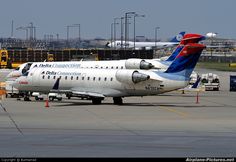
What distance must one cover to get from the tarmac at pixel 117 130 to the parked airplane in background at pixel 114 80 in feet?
3.62

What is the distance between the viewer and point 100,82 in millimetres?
47906

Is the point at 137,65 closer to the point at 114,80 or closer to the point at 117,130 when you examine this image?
the point at 114,80

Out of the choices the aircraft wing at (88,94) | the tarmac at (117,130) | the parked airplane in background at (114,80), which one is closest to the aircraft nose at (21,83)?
the parked airplane in background at (114,80)

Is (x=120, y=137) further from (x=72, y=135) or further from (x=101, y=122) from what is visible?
(x=101, y=122)

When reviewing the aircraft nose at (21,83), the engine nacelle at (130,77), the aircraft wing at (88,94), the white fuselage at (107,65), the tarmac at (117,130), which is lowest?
the tarmac at (117,130)

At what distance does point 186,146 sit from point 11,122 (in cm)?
1192

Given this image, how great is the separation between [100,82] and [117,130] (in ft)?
61.3

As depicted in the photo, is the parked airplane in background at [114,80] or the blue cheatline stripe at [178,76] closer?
the blue cheatline stripe at [178,76]

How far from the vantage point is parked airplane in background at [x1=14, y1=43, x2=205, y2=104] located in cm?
4562

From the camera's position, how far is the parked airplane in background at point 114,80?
45.6 m

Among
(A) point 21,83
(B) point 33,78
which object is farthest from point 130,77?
(A) point 21,83

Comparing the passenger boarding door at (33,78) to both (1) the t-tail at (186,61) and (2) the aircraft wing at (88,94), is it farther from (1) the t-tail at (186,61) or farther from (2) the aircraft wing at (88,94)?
(1) the t-tail at (186,61)

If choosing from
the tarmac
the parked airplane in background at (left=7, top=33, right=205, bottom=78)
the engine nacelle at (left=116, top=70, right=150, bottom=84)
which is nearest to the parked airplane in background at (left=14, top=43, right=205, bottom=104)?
the engine nacelle at (left=116, top=70, right=150, bottom=84)

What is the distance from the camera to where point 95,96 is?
4712 centimetres
